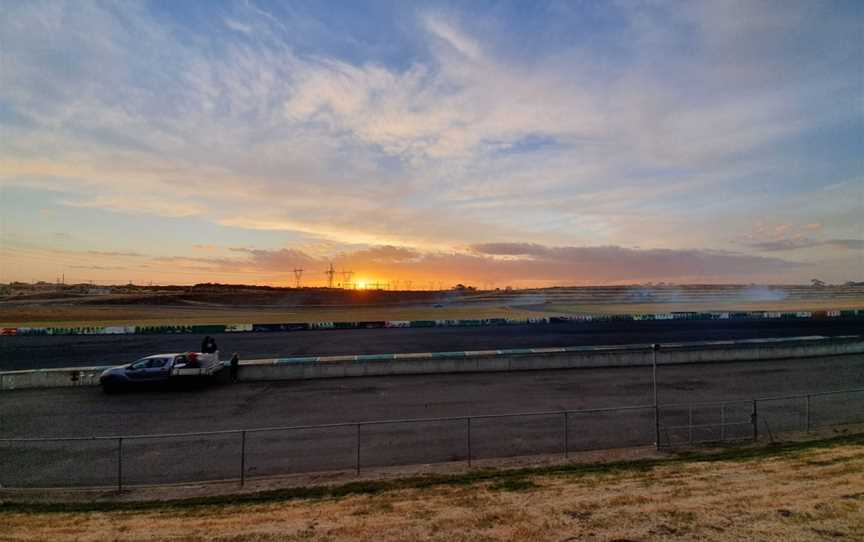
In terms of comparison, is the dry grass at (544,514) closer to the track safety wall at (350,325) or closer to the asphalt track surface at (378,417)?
the asphalt track surface at (378,417)

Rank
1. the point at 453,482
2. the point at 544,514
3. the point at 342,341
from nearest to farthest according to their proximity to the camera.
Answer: the point at 544,514 < the point at 453,482 < the point at 342,341

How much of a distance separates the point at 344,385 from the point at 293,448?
919 centimetres

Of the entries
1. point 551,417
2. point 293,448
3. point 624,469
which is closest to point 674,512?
point 624,469

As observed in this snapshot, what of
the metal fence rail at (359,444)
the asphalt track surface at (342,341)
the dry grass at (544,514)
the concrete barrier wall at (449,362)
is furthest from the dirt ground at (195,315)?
the dry grass at (544,514)

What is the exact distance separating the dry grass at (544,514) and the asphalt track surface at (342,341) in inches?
963

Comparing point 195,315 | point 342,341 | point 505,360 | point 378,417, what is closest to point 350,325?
point 342,341

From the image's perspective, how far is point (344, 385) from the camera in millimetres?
23734

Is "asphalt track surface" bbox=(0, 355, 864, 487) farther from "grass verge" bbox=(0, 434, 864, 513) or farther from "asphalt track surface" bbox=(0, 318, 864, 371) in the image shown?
"asphalt track surface" bbox=(0, 318, 864, 371)

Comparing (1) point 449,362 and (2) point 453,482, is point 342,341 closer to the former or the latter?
(1) point 449,362

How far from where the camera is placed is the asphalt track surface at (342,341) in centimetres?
3397

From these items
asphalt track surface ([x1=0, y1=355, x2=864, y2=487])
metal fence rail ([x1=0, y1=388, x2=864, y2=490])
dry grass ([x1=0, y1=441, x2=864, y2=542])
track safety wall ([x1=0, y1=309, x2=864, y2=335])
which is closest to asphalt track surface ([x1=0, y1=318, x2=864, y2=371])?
track safety wall ([x1=0, y1=309, x2=864, y2=335])

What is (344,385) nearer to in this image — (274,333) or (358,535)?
(358,535)

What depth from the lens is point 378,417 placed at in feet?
59.8

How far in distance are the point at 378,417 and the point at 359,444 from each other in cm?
556
